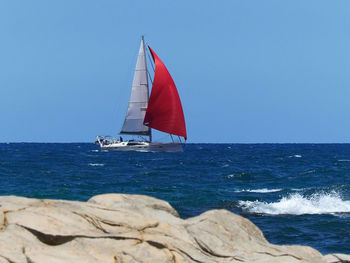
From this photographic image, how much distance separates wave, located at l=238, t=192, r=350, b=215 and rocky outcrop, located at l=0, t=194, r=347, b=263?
1118 cm

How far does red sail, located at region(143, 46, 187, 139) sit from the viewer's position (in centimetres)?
6644

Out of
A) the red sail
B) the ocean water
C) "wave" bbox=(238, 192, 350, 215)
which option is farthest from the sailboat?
"wave" bbox=(238, 192, 350, 215)

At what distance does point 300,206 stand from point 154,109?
4647 cm

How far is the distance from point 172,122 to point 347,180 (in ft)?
118

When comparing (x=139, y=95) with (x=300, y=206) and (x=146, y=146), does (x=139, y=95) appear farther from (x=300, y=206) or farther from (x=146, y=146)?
(x=300, y=206)

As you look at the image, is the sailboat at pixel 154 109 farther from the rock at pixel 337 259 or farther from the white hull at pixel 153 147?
the rock at pixel 337 259

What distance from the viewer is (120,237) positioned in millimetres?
7457

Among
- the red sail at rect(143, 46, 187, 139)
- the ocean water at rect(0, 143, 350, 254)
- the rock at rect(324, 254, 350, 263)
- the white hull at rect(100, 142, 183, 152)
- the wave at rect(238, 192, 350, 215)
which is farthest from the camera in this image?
the white hull at rect(100, 142, 183, 152)

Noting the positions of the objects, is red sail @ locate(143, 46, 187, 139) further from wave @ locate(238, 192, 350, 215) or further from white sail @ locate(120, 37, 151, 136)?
wave @ locate(238, 192, 350, 215)

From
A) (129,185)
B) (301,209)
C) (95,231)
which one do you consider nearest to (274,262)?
(95,231)

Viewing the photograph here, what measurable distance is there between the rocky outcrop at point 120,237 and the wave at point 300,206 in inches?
440

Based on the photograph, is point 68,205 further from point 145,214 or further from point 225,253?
point 225,253

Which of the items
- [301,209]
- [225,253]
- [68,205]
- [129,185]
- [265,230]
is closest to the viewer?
[225,253]

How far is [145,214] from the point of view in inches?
355
